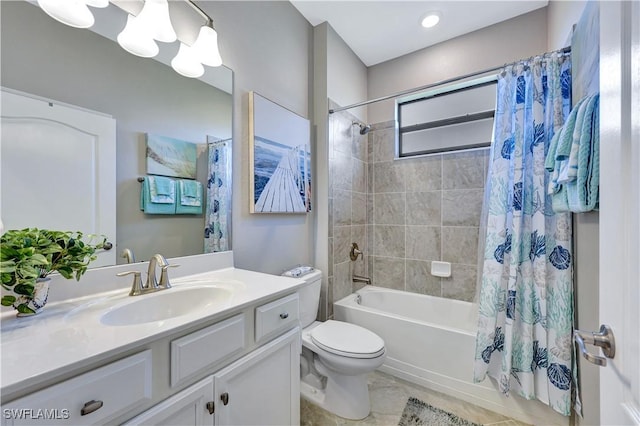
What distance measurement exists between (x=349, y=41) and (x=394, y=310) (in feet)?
8.11

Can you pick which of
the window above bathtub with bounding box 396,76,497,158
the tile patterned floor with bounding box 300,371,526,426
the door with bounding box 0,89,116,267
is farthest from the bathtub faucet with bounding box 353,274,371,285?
the door with bounding box 0,89,116,267

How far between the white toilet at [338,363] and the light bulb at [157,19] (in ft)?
4.75

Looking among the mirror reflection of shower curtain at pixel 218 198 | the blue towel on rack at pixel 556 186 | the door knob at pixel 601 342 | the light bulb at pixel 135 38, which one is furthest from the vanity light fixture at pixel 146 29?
the blue towel on rack at pixel 556 186

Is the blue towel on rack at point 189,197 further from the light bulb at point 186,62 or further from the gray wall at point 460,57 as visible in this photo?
the gray wall at point 460,57

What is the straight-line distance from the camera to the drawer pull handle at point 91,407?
583 millimetres

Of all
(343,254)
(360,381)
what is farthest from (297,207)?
(360,381)

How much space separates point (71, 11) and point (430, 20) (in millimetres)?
2225

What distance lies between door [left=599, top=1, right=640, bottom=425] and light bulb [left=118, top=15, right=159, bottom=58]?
1.48m

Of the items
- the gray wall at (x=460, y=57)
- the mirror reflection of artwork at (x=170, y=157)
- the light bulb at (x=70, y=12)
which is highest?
the gray wall at (x=460, y=57)

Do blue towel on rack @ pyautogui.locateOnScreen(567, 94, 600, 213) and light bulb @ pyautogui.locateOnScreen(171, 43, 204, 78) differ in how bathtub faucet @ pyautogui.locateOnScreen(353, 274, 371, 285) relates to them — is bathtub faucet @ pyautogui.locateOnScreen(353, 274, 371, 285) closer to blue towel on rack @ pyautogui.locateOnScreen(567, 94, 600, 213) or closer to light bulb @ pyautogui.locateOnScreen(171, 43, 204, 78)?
blue towel on rack @ pyautogui.locateOnScreen(567, 94, 600, 213)

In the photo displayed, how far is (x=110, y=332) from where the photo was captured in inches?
27.7

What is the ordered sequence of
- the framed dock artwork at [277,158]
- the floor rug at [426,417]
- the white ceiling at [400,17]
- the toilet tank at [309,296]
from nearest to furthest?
the floor rug at [426,417] → the framed dock artwork at [277,158] → the toilet tank at [309,296] → the white ceiling at [400,17]

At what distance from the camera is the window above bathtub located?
2.27 meters

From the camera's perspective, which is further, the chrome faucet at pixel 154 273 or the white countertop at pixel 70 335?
the chrome faucet at pixel 154 273
